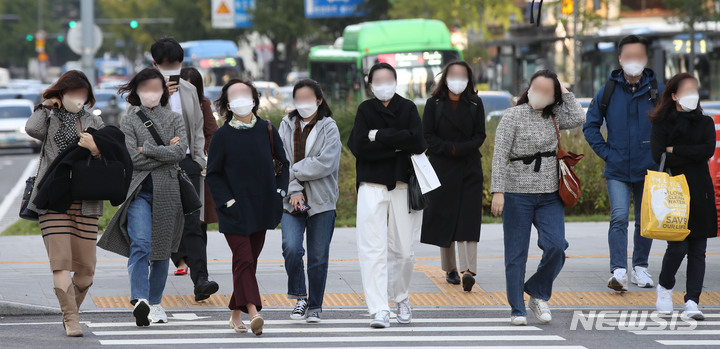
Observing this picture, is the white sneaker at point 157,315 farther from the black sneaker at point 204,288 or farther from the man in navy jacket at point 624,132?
the man in navy jacket at point 624,132

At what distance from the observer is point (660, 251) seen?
436 inches

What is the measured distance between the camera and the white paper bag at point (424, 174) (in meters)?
7.67

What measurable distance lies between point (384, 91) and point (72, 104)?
80.4 inches

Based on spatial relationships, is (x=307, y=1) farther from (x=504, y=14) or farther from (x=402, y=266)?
(x=402, y=266)

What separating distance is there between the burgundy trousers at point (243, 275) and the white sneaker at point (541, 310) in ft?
6.29

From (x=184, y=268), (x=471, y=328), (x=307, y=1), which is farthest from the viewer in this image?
(x=307, y=1)

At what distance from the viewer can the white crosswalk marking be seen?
721cm

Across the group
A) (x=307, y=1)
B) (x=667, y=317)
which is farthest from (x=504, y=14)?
(x=667, y=317)

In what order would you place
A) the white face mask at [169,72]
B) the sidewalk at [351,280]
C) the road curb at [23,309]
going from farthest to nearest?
1. the sidewalk at [351,280]
2. the white face mask at [169,72]
3. the road curb at [23,309]

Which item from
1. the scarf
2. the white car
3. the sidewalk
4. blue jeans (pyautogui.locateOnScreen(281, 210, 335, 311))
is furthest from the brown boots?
the white car

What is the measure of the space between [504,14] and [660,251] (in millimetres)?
31500

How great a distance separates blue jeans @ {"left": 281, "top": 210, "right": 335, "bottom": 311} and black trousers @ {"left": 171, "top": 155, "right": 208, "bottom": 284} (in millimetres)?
962

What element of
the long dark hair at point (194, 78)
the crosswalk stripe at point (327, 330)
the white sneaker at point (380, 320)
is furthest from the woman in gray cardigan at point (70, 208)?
the white sneaker at point (380, 320)

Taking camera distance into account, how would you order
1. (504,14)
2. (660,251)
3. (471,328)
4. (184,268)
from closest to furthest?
(471,328) < (184,268) < (660,251) < (504,14)
